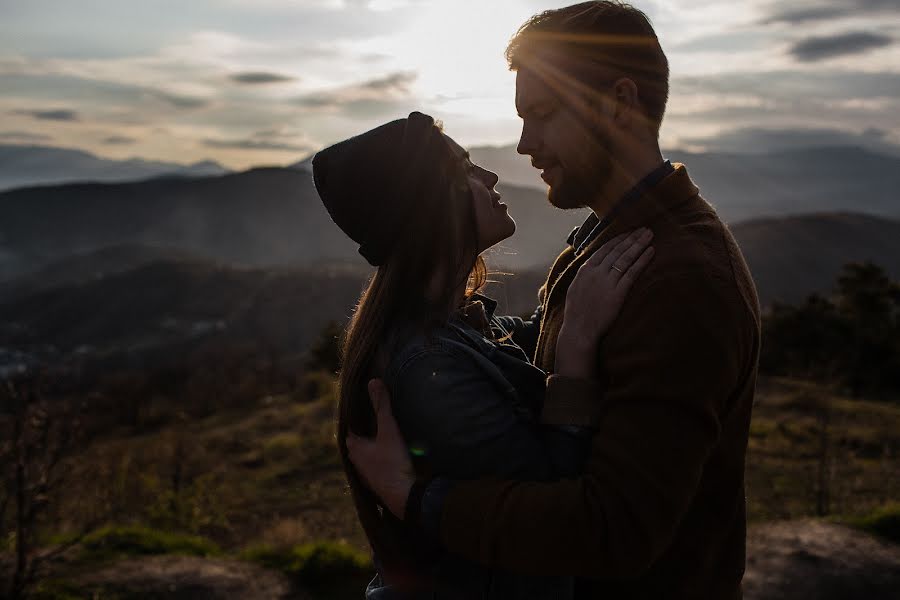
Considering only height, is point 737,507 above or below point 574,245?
below

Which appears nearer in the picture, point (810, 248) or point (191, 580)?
point (191, 580)

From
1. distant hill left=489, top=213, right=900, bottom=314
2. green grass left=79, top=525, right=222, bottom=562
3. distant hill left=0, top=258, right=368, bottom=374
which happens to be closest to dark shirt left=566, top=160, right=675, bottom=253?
green grass left=79, top=525, right=222, bottom=562

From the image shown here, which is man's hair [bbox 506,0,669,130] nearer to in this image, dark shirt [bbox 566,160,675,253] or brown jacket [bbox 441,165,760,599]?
dark shirt [bbox 566,160,675,253]

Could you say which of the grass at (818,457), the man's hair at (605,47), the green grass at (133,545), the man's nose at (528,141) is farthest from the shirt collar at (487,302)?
the grass at (818,457)

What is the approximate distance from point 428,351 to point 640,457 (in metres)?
0.63

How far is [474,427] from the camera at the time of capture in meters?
1.83

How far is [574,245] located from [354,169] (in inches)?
31.3

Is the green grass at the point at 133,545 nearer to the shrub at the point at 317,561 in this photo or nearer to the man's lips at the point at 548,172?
the shrub at the point at 317,561

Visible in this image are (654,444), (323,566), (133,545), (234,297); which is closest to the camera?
(654,444)

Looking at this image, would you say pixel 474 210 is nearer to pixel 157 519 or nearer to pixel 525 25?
pixel 525 25

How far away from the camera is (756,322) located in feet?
6.01

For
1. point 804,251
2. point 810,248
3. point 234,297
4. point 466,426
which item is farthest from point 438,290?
point 234,297

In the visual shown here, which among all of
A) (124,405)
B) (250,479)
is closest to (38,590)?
(250,479)

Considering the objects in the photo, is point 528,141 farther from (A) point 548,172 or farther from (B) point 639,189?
(B) point 639,189
